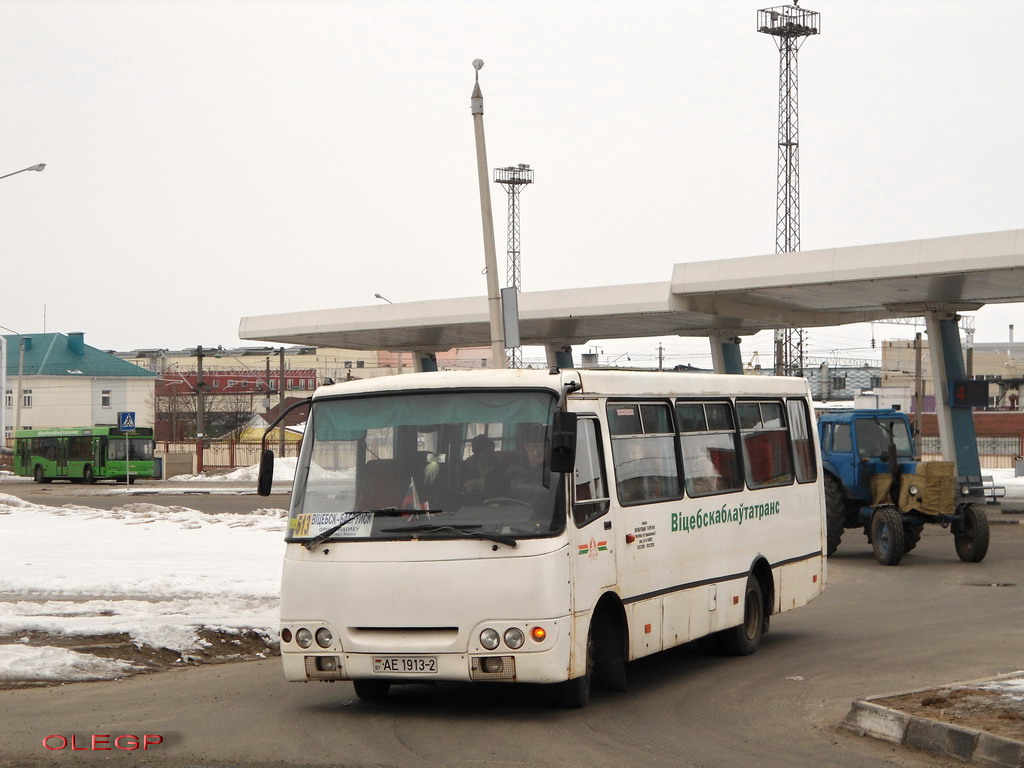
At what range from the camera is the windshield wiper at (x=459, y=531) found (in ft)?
29.3

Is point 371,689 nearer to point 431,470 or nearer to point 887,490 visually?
point 431,470

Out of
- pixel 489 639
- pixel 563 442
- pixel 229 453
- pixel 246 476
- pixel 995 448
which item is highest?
pixel 563 442

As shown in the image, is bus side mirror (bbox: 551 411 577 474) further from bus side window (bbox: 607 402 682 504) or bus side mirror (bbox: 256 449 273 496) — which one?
bus side mirror (bbox: 256 449 273 496)

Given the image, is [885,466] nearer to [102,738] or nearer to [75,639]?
[75,639]

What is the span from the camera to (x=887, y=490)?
2231 cm

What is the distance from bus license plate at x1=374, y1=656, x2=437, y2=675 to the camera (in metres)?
8.95

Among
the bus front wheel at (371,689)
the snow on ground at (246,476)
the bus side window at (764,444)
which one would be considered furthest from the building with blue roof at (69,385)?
the bus front wheel at (371,689)

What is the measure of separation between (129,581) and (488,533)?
30.8ft

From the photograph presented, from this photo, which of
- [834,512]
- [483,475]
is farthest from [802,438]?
[834,512]

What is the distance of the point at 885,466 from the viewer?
75.5 ft

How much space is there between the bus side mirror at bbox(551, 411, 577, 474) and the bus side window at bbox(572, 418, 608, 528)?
1.84 ft

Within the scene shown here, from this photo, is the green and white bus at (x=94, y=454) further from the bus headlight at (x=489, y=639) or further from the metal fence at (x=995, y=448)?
the bus headlight at (x=489, y=639)

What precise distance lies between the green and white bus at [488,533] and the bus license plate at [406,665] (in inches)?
0.4

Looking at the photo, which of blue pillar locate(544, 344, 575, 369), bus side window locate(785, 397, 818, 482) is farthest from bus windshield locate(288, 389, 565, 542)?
blue pillar locate(544, 344, 575, 369)
